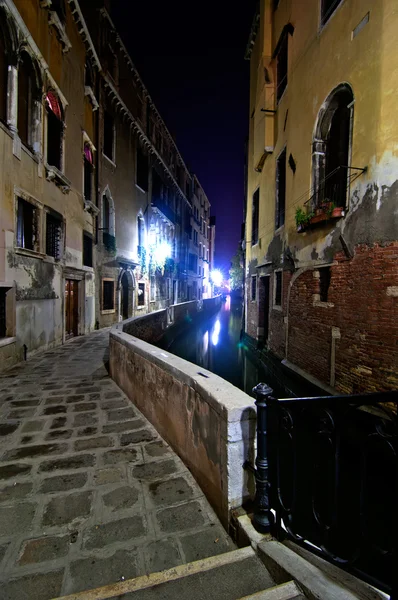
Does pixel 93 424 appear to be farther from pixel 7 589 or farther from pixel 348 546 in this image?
pixel 348 546

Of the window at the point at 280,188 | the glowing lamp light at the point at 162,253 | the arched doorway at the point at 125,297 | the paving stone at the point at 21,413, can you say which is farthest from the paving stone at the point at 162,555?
the glowing lamp light at the point at 162,253

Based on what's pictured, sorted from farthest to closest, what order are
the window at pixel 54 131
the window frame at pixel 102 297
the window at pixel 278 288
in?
the window frame at pixel 102 297 < the window at pixel 278 288 < the window at pixel 54 131

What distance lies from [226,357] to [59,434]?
36.7 feet

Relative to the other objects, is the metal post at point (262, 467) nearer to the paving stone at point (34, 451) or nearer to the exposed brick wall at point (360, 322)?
the paving stone at point (34, 451)

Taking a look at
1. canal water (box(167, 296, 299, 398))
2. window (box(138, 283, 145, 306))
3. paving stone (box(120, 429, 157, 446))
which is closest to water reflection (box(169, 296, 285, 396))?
canal water (box(167, 296, 299, 398))

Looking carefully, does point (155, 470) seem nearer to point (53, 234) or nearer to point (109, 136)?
point (53, 234)

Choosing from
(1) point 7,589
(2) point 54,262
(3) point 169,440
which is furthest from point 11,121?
(1) point 7,589

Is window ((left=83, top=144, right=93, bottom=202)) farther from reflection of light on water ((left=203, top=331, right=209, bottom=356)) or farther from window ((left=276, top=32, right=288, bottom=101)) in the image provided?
reflection of light on water ((left=203, top=331, right=209, bottom=356))

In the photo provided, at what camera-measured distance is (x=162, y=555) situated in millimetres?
1848

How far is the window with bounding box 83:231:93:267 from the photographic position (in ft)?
37.6

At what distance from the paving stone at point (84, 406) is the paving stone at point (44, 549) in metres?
2.18

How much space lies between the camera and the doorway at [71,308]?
32.1 feet

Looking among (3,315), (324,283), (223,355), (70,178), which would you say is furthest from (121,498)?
(223,355)

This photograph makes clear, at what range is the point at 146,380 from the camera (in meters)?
3.78
